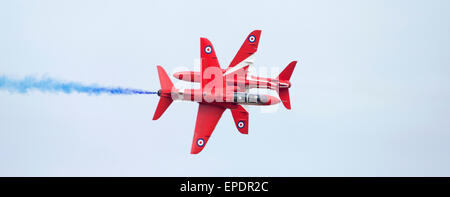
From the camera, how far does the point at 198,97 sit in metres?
37.6

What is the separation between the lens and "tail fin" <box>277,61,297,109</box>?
39.7 meters

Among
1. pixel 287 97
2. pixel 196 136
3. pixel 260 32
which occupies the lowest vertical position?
pixel 196 136

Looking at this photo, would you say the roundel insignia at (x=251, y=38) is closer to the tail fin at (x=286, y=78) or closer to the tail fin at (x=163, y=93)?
the tail fin at (x=286, y=78)

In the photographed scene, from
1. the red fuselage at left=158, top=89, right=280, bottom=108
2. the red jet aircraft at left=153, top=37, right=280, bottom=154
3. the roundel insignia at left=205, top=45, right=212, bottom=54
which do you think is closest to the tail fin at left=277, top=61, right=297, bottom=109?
the red jet aircraft at left=153, top=37, right=280, bottom=154

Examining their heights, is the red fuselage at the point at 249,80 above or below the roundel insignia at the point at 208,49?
below

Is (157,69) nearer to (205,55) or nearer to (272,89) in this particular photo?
(205,55)

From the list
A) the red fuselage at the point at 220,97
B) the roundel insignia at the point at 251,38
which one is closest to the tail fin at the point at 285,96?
the red fuselage at the point at 220,97

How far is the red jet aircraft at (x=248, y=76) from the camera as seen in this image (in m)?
39.1

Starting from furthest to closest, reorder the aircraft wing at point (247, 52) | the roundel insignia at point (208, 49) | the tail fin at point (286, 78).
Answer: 1. the tail fin at point (286, 78)
2. the aircraft wing at point (247, 52)
3. the roundel insignia at point (208, 49)

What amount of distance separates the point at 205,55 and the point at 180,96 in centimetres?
320

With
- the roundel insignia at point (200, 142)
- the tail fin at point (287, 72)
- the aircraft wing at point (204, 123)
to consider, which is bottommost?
the roundel insignia at point (200, 142)

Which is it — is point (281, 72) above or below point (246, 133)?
above

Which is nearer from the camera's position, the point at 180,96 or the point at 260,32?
the point at 180,96

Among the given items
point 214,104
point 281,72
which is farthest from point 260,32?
point 214,104
